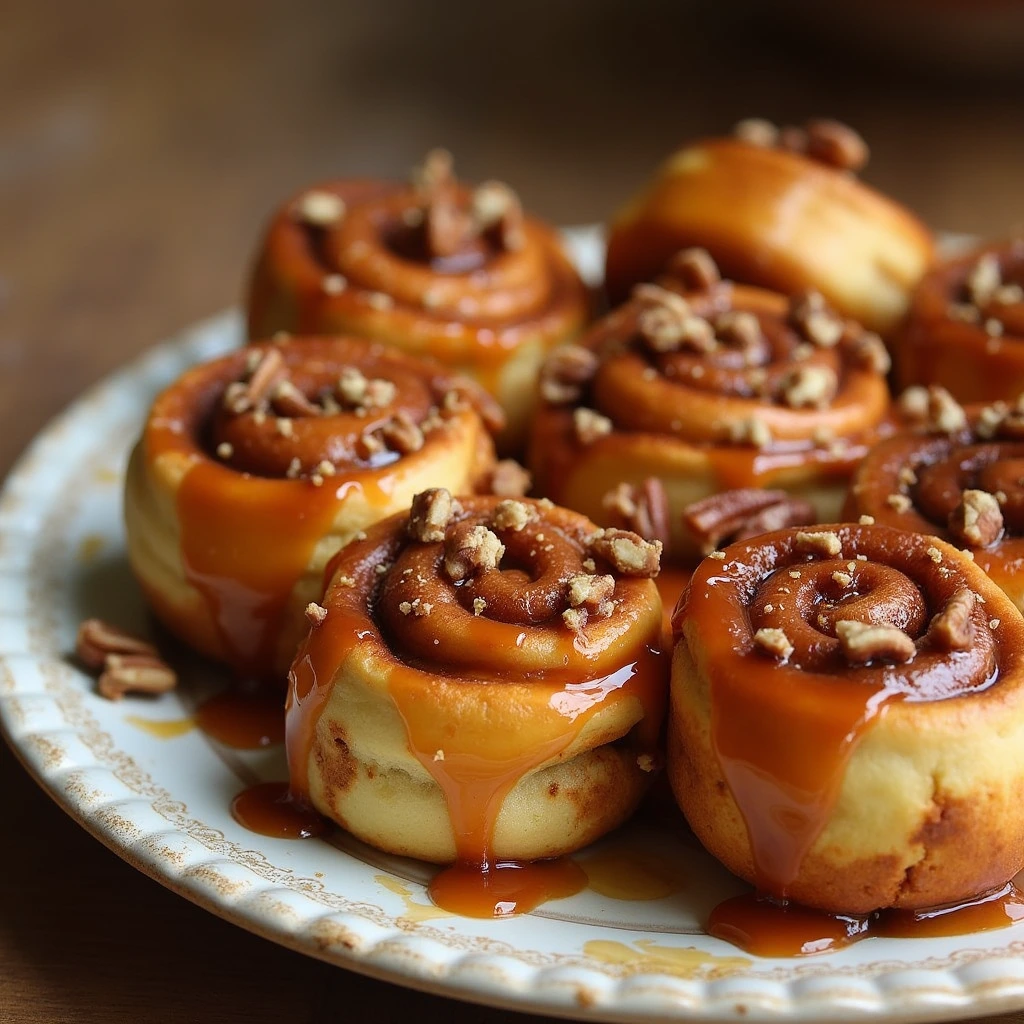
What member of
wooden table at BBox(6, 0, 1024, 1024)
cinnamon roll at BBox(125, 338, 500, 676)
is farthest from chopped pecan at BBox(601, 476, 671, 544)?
wooden table at BBox(6, 0, 1024, 1024)

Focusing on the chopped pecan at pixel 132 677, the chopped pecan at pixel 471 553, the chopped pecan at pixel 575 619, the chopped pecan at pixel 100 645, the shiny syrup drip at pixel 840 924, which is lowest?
the shiny syrup drip at pixel 840 924

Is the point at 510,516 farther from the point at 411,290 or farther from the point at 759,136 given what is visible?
the point at 759,136

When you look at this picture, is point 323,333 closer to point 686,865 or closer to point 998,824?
point 686,865

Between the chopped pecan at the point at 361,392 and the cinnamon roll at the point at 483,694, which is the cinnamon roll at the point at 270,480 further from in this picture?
the cinnamon roll at the point at 483,694

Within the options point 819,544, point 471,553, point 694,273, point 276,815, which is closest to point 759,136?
point 694,273

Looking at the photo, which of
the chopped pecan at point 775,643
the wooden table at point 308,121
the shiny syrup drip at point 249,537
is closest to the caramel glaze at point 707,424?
the shiny syrup drip at point 249,537

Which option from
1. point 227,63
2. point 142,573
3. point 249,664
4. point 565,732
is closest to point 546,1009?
point 565,732
